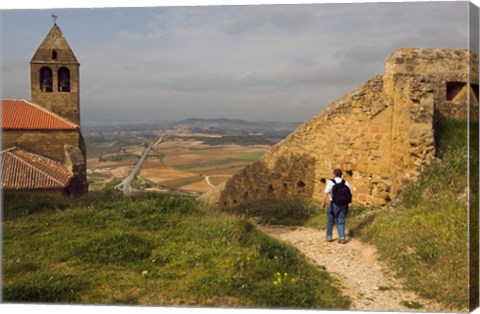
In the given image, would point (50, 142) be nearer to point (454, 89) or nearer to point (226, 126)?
point (226, 126)

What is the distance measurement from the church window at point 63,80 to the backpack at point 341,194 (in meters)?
16.9

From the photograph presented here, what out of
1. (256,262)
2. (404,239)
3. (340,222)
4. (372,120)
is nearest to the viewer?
(256,262)

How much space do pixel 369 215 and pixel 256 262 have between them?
3.62 m

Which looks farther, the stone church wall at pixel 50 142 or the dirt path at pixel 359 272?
the stone church wall at pixel 50 142

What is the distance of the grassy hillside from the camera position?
5.03 m

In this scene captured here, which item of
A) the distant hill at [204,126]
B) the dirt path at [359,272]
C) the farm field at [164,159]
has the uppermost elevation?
the distant hill at [204,126]

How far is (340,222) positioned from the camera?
726cm

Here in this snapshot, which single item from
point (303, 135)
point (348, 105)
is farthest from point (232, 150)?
point (348, 105)

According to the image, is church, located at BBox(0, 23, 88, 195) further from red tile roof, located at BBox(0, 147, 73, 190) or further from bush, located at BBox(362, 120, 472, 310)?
bush, located at BBox(362, 120, 472, 310)

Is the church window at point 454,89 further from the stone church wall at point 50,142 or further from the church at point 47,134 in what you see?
the stone church wall at point 50,142

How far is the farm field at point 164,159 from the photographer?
8.35 metres

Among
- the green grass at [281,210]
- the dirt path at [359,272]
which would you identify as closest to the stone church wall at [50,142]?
the green grass at [281,210]

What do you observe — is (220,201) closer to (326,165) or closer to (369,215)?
(326,165)

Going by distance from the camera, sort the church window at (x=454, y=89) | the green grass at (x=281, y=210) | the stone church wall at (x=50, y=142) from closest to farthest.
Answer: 1. the church window at (x=454, y=89)
2. the green grass at (x=281, y=210)
3. the stone church wall at (x=50, y=142)
